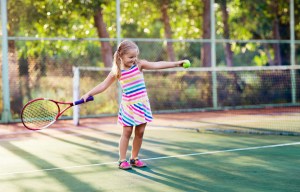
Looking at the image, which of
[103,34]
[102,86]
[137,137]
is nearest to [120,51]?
[102,86]

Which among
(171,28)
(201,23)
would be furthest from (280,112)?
(171,28)

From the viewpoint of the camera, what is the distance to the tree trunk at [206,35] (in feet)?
48.8

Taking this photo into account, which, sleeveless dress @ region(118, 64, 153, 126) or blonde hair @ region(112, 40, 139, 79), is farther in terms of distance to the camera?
sleeveless dress @ region(118, 64, 153, 126)

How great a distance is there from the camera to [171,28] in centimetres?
1681

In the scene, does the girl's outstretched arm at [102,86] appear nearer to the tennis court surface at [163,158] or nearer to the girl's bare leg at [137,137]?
the girl's bare leg at [137,137]

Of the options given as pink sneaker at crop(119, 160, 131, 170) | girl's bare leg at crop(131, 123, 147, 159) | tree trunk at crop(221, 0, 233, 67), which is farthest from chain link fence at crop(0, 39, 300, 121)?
pink sneaker at crop(119, 160, 131, 170)

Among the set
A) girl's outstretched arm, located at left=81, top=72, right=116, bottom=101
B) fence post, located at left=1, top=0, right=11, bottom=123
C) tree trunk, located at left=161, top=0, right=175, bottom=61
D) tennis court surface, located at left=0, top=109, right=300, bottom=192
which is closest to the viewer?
tennis court surface, located at left=0, top=109, right=300, bottom=192

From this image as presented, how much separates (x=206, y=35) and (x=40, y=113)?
9.42 meters

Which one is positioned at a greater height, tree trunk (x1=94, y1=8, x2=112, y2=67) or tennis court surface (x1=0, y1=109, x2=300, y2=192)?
tree trunk (x1=94, y1=8, x2=112, y2=67)

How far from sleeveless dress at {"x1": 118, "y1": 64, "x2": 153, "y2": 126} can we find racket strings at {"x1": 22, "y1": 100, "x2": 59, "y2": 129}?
74 centimetres

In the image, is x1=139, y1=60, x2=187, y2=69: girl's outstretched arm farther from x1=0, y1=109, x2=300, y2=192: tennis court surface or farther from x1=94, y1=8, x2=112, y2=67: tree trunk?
x1=94, y1=8, x2=112, y2=67: tree trunk

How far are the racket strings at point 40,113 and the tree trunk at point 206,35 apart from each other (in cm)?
878

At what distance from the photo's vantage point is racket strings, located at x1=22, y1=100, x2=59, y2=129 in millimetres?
6184

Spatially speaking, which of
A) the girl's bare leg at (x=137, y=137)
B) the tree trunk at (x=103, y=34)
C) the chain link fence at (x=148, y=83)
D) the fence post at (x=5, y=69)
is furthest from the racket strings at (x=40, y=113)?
the tree trunk at (x=103, y=34)
